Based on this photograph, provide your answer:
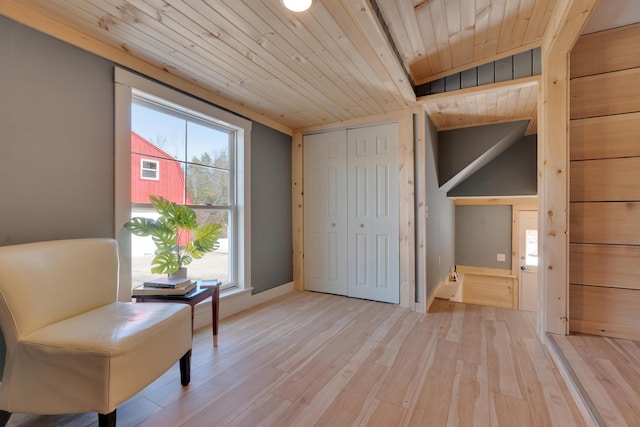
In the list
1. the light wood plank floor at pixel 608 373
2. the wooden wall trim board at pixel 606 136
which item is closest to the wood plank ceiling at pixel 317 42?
the wooden wall trim board at pixel 606 136

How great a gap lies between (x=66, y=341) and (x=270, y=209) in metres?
2.29

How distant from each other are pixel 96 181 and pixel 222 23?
50.7 inches

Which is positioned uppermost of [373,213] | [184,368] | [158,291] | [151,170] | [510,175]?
[510,175]

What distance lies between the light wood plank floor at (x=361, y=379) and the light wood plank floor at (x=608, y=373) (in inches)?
4.6

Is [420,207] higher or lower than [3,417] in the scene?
higher

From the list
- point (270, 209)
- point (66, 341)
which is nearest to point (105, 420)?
point (66, 341)

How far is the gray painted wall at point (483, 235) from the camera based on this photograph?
4891 mm

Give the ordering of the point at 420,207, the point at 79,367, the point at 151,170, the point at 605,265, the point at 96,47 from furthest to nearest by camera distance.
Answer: the point at 420,207 < the point at 151,170 < the point at 605,265 < the point at 96,47 < the point at 79,367

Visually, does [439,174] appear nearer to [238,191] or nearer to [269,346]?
[238,191]

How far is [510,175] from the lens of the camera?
12.3 ft

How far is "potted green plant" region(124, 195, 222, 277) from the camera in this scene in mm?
1893

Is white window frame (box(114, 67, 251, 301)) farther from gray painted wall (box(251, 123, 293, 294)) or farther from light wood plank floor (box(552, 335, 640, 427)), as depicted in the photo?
light wood plank floor (box(552, 335, 640, 427))

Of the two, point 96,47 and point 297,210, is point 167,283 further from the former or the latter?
point 297,210

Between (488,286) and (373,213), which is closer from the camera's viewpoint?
(373,213)
